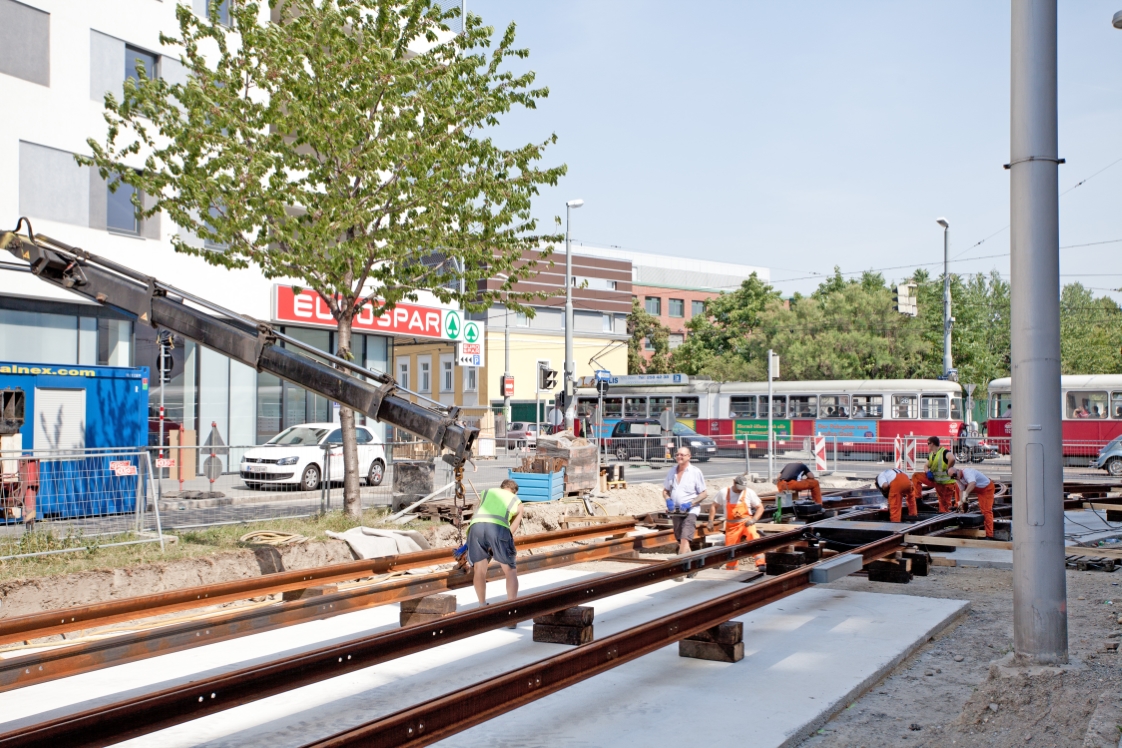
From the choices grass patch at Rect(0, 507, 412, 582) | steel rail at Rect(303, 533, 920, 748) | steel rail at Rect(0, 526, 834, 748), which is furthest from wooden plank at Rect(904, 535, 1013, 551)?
grass patch at Rect(0, 507, 412, 582)

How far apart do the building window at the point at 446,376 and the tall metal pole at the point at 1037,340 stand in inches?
2129

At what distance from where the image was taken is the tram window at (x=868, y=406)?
37.7 m

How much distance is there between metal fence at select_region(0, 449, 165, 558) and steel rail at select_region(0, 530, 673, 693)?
444 cm

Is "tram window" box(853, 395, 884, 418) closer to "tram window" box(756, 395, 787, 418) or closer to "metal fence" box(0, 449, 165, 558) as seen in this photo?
"tram window" box(756, 395, 787, 418)

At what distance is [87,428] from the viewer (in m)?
16.6

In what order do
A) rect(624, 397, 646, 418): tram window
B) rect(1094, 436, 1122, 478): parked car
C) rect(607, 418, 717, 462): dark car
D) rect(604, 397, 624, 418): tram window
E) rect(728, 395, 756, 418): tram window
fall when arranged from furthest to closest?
rect(604, 397, 624, 418): tram window, rect(624, 397, 646, 418): tram window, rect(728, 395, 756, 418): tram window, rect(607, 418, 717, 462): dark car, rect(1094, 436, 1122, 478): parked car

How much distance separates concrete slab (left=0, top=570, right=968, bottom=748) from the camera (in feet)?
20.0

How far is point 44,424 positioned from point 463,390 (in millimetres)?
43268

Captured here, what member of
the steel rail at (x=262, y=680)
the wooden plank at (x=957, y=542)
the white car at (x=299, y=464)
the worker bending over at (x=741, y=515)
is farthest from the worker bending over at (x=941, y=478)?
the white car at (x=299, y=464)

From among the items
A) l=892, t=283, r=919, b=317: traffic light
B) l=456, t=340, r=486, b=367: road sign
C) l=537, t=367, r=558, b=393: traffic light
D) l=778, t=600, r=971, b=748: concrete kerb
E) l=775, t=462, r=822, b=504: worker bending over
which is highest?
l=892, t=283, r=919, b=317: traffic light

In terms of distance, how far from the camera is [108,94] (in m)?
15.6

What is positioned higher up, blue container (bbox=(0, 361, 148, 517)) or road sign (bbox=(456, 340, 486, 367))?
road sign (bbox=(456, 340, 486, 367))

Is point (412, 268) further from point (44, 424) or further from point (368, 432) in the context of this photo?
point (368, 432)

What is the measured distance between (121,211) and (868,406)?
90.4 feet
